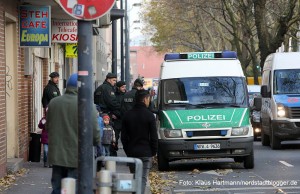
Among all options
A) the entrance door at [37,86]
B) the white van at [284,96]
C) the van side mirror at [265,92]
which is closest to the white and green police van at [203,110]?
the entrance door at [37,86]

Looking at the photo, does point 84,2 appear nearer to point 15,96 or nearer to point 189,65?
point 15,96

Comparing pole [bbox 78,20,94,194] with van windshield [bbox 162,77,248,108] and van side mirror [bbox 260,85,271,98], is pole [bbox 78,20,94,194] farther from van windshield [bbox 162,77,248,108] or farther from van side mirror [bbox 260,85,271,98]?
van side mirror [bbox 260,85,271,98]

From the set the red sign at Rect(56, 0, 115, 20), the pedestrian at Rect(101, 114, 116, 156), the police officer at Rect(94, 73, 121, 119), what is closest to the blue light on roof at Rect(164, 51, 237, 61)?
the police officer at Rect(94, 73, 121, 119)

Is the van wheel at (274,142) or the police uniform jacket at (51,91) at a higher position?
the police uniform jacket at (51,91)

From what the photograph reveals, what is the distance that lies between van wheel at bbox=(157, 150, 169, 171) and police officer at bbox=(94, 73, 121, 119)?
4.59 feet

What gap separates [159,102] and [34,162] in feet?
10.2

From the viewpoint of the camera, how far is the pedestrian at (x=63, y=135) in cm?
971

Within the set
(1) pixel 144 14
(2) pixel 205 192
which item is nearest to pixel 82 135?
(2) pixel 205 192

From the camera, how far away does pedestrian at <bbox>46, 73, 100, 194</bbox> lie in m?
9.71

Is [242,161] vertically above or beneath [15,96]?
beneath

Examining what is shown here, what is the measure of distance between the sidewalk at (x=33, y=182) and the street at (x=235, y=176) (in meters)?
1.39

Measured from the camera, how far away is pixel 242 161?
63.9 feet

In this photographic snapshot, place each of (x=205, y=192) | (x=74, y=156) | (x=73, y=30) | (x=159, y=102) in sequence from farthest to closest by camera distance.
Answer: (x=73, y=30), (x=159, y=102), (x=205, y=192), (x=74, y=156)

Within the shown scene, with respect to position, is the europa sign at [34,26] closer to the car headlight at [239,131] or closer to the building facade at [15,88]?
the building facade at [15,88]
